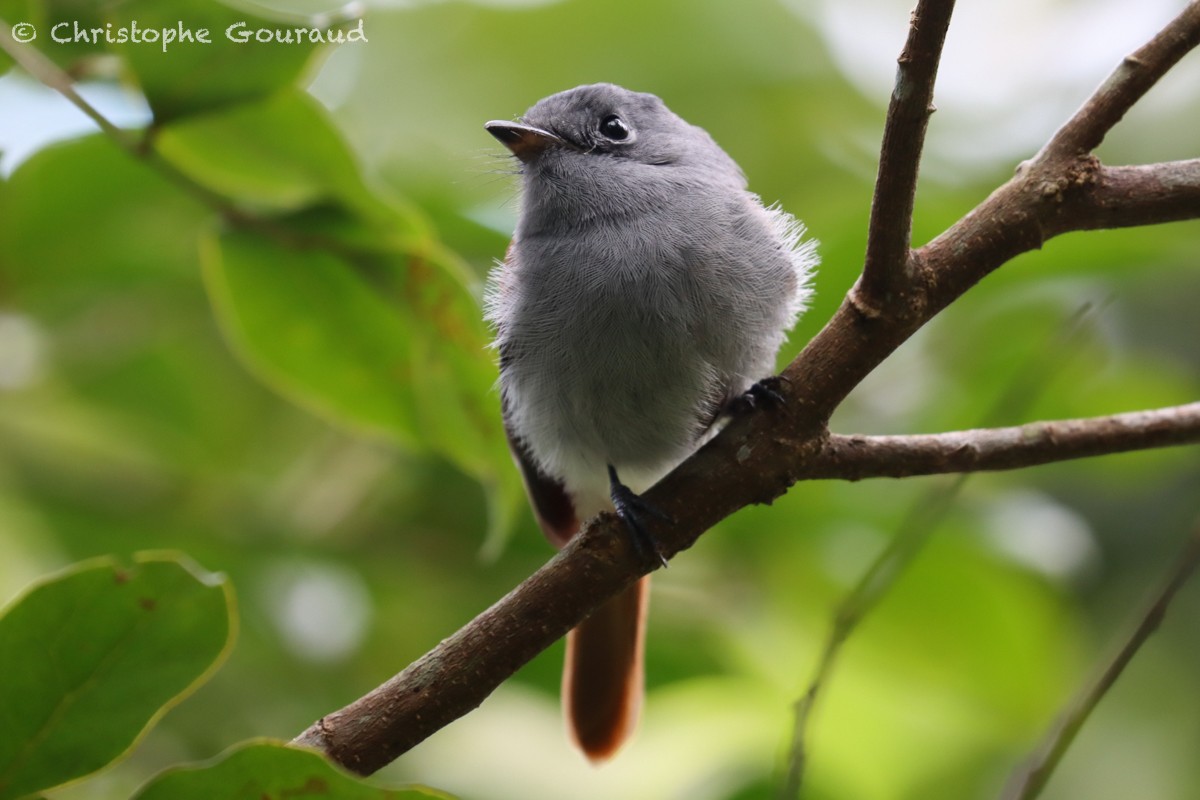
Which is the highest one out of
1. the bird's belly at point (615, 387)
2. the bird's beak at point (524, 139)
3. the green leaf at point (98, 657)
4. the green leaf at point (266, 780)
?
the bird's beak at point (524, 139)

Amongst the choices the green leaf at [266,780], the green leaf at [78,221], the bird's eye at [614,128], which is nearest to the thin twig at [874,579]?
the green leaf at [266,780]

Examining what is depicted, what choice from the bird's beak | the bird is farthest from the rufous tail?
the bird's beak

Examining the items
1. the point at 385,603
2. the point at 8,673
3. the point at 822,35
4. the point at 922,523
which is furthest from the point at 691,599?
the point at 8,673

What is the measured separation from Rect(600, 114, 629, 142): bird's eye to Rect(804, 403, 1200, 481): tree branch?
1.33 m

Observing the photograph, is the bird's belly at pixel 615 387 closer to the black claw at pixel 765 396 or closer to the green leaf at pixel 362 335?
the green leaf at pixel 362 335

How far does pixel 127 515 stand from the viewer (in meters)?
3.54

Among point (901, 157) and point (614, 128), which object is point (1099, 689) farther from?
point (614, 128)

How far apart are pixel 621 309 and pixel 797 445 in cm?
66

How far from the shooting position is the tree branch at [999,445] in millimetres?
2193

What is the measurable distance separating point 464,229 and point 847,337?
67.7 inches

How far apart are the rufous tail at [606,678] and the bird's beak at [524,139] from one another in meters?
1.18

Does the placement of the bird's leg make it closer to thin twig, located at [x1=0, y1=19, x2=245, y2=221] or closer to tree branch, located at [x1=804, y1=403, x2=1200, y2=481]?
tree branch, located at [x1=804, y1=403, x2=1200, y2=481]

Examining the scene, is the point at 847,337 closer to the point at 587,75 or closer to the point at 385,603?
the point at 385,603

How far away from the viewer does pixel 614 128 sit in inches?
127
